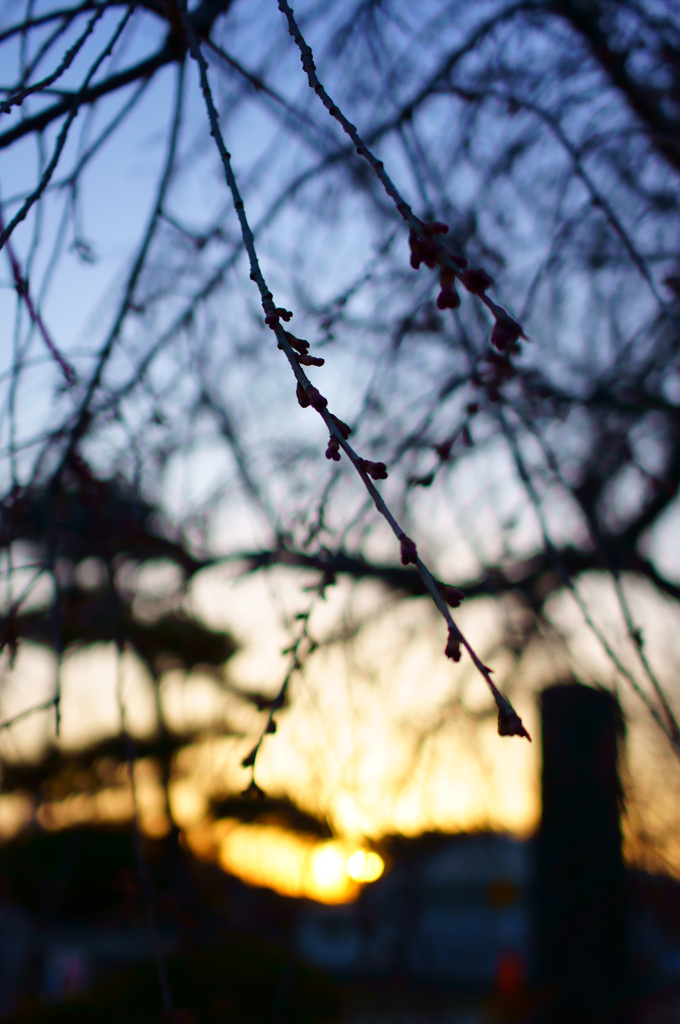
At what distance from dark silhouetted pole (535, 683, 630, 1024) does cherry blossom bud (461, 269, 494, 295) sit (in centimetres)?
322

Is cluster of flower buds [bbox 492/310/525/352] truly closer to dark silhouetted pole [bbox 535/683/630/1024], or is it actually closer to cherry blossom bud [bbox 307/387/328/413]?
cherry blossom bud [bbox 307/387/328/413]

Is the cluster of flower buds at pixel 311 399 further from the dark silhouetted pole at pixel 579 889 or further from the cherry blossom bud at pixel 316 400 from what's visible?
the dark silhouetted pole at pixel 579 889

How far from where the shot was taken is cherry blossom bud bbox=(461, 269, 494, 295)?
0.63 metres

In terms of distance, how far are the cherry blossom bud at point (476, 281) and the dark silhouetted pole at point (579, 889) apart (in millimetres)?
3220

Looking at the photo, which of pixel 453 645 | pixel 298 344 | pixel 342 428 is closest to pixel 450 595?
pixel 453 645

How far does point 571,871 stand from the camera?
3988 mm

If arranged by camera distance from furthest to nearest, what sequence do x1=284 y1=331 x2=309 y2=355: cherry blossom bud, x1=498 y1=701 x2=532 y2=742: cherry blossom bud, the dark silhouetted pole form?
the dark silhouetted pole
x1=284 y1=331 x2=309 y2=355: cherry blossom bud
x1=498 y1=701 x2=532 y2=742: cherry blossom bud

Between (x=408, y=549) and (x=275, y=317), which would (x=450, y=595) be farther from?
(x=275, y=317)

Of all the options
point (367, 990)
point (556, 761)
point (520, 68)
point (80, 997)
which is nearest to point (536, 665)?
point (556, 761)

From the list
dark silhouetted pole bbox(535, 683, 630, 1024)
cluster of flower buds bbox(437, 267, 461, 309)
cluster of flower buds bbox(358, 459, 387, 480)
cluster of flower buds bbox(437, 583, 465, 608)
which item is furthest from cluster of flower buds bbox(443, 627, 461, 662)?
dark silhouetted pole bbox(535, 683, 630, 1024)

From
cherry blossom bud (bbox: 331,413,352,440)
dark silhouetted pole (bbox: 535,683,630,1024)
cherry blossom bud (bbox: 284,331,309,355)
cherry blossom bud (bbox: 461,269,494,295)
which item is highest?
cherry blossom bud (bbox: 284,331,309,355)

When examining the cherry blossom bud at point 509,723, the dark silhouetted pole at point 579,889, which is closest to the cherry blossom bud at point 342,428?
the cherry blossom bud at point 509,723

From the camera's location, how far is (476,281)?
0.63m

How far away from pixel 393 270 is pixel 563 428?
4.67ft
